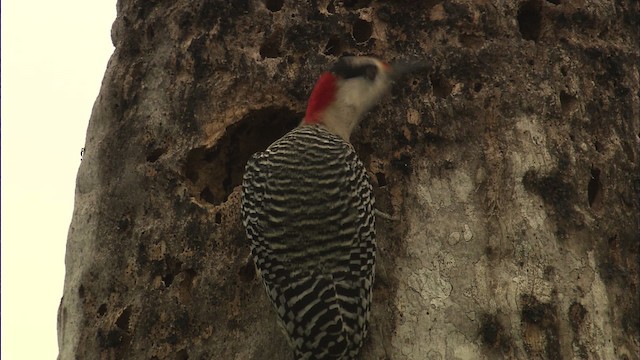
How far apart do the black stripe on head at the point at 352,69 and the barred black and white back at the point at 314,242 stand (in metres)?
0.42

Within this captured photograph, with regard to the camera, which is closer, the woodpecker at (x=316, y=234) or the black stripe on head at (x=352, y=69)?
the woodpecker at (x=316, y=234)

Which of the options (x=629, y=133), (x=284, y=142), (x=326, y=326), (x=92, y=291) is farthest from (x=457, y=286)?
(x=92, y=291)

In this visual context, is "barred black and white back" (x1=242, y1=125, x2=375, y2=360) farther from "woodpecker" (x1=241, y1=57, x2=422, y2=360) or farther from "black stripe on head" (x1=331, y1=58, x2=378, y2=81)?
"black stripe on head" (x1=331, y1=58, x2=378, y2=81)

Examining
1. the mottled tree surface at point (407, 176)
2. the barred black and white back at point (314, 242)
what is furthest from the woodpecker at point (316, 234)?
the mottled tree surface at point (407, 176)

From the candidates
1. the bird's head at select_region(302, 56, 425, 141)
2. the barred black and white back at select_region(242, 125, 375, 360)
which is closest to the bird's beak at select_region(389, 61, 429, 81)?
the bird's head at select_region(302, 56, 425, 141)

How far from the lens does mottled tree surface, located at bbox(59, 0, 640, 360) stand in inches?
130

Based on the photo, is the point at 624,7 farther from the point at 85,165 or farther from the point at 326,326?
the point at 85,165

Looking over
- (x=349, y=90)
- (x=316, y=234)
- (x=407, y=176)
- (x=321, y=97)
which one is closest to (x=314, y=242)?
(x=316, y=234)

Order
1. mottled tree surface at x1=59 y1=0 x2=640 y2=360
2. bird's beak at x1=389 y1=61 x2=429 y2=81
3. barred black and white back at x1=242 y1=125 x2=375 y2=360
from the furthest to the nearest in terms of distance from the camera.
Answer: bird's beak at x1=389 y1=61 x2=429 y2=81, mottled tree surface at x1=59 y1=0 x2=640 y2=360, barred black and white back at x1=242 y1=125 x2=375 y2=360

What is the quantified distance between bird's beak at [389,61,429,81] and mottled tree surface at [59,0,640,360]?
65mm

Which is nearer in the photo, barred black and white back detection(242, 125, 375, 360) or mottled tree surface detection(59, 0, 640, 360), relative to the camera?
barred black and white back detection(242, 125, 375, 360)

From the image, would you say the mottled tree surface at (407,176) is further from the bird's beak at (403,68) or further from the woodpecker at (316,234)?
the woodpecker at (316,234)

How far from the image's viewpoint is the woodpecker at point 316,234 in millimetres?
3086

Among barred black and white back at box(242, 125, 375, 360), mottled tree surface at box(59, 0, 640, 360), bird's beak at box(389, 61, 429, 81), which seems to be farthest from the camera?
bird's beak at box(389, 61, 429, 81)
